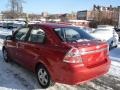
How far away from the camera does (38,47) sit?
5805 mm

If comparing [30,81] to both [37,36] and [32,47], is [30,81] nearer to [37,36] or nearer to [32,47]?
[32,47]

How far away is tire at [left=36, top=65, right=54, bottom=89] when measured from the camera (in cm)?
553

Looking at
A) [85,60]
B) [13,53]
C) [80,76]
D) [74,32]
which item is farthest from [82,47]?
[13,53]

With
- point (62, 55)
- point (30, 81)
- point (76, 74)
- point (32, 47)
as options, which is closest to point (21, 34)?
point (32, 47)

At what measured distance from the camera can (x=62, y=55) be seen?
5047mm

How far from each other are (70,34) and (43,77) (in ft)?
4.04

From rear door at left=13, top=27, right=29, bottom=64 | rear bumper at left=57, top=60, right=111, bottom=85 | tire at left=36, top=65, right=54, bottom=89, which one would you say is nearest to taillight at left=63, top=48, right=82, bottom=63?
rear bumper at left=57, top=60, right=111, bottom=85

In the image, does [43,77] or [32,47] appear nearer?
[43,77]

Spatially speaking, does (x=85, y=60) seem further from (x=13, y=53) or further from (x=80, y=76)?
(x=13, y=53)

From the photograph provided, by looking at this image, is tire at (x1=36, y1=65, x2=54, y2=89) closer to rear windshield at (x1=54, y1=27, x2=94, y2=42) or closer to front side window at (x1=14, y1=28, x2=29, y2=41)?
rear windshield at (x1=54, y1=27, x2=94, y2=42)

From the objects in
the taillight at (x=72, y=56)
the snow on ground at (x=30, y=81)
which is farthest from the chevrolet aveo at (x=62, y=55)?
the snow on ground at (x=30, y=81)

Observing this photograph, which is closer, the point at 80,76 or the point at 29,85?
the point at 80,76

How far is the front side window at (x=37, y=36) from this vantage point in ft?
19.1

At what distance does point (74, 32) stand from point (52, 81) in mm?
1409
